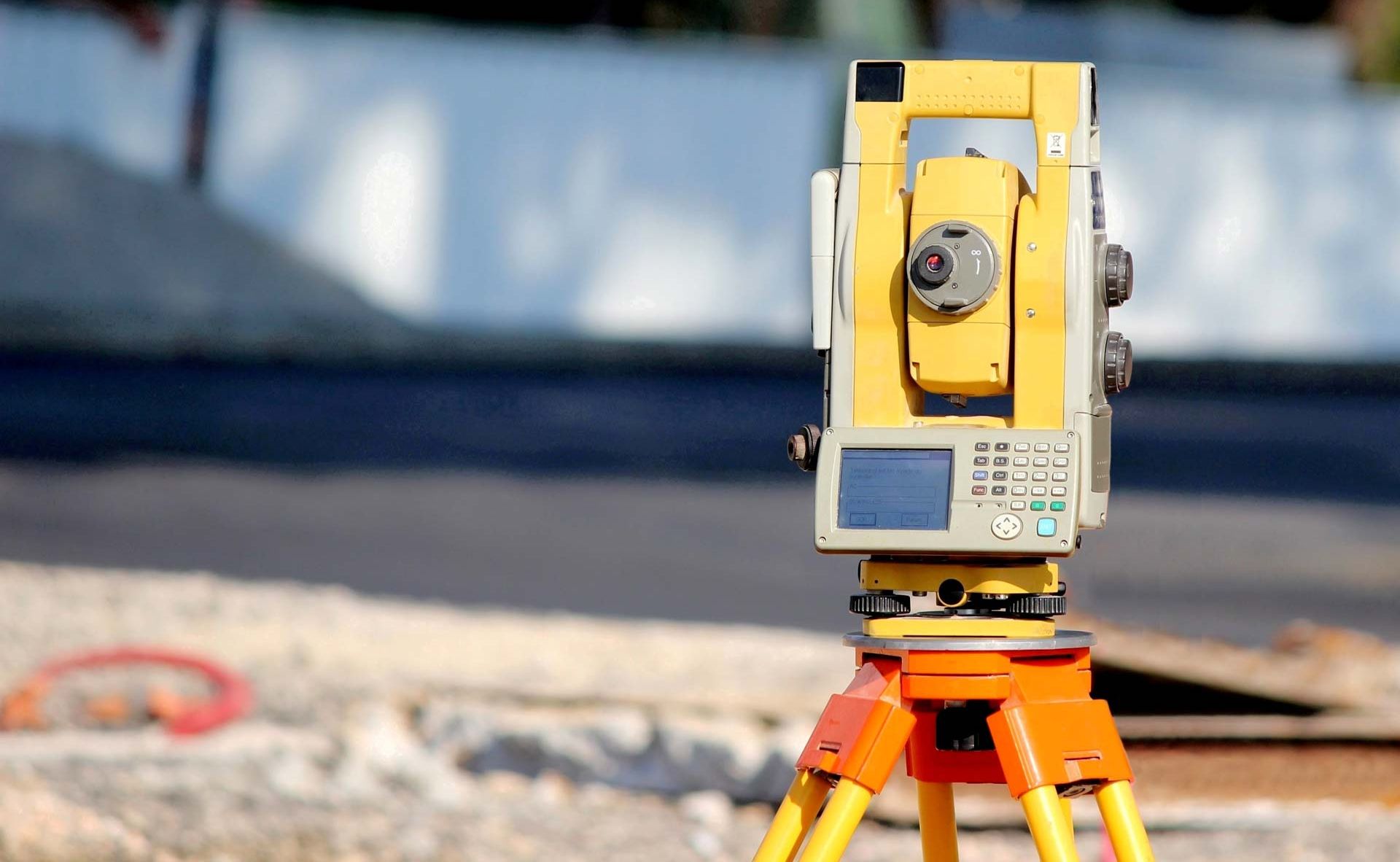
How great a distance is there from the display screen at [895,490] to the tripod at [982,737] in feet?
0.57

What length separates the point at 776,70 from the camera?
8680 mm

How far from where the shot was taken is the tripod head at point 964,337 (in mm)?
2262

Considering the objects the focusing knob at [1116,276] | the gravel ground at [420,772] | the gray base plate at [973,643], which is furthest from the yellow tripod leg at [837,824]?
the gravel ground at [420,772]

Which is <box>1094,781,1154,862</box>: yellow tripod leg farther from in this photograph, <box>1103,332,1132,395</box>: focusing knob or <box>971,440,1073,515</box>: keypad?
<box>1103,332,1132,395</box>: focusing knob

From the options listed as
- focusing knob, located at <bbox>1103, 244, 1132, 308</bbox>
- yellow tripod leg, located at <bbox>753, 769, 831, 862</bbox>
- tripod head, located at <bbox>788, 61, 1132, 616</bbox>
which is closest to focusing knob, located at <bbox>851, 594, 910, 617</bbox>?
tripod head, located at <bbox>788, 61, 1132, 616</bbox>

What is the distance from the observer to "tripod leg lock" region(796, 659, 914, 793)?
225cm

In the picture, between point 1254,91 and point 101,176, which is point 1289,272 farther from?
point 101,176

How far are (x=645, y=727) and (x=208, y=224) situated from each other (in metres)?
4.78

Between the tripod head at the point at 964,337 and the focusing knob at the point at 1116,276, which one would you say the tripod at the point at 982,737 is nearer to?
the tripod head at the point at 964,337

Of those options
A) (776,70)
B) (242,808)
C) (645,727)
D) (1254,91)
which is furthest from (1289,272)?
(242,808)

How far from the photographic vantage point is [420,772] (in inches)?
199

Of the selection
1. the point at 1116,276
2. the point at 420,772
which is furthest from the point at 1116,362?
the point at 420,772

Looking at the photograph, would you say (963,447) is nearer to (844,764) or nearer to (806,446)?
(806,446)

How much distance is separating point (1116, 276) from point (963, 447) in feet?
1.14
